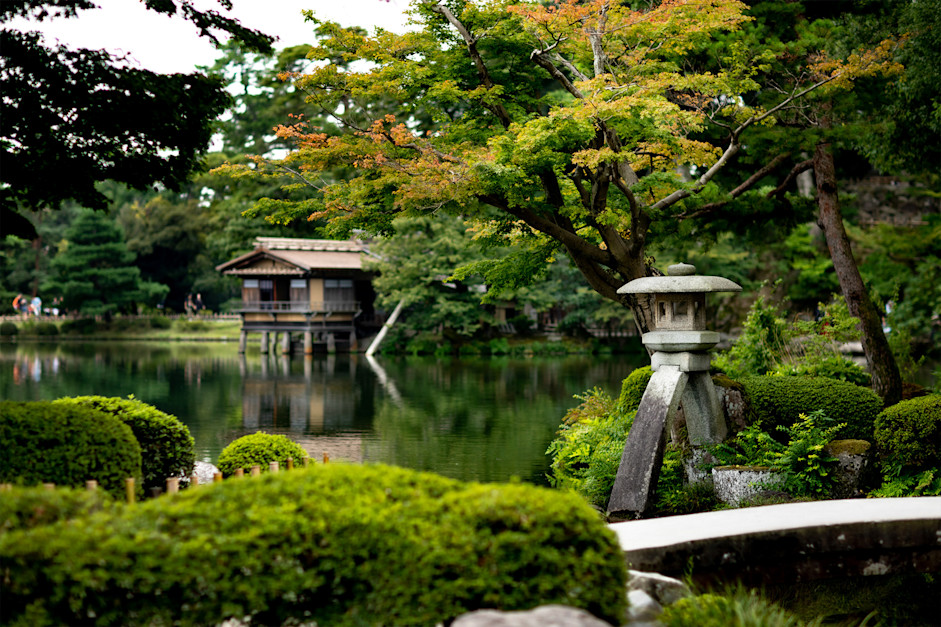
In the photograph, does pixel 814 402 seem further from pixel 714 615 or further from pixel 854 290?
pixel 714 615

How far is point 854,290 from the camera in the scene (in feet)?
39.8

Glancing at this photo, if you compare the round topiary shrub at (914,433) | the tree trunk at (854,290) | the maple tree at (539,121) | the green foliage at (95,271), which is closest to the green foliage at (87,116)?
the maple tree at (539,121)

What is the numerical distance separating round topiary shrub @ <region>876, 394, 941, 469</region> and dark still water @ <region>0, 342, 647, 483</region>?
4.58m

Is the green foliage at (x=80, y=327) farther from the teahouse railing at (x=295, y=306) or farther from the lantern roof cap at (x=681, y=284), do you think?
the lantern roof cap at (x=681, y=284)

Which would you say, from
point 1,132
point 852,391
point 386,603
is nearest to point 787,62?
point 852,391

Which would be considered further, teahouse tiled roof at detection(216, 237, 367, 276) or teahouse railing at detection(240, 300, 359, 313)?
teahouse railing at detection(240, 300, 359, 313)

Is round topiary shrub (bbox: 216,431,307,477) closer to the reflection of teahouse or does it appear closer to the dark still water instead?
the dark still water

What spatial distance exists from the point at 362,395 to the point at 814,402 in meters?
14.0

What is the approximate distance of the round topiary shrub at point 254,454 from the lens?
26.8 feet

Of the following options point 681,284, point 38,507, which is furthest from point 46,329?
point 38,507

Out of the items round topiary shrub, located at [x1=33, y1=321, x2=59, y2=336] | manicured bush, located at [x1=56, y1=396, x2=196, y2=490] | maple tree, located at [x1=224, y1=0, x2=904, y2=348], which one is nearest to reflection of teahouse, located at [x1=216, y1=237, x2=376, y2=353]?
round topiary shrub, located at [x1=33, y1=321, x2=59, y2=336]

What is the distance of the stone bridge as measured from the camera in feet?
17.5

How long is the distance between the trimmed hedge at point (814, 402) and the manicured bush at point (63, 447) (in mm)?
7156

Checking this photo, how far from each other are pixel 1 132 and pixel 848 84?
11258 mm
